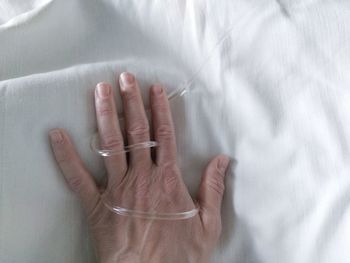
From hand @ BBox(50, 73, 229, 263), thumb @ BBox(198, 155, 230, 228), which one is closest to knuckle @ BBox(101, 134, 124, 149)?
hand @ BBox(50, 73, 229, 263)

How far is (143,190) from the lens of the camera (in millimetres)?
736

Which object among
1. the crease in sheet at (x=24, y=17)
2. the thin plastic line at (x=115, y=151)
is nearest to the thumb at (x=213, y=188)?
the thin plastic line at (x=115, y=151)

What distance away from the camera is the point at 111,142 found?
71 centimetres

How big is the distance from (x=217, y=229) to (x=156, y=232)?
0.34 feet

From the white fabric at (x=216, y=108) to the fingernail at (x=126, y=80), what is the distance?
0.02 meters

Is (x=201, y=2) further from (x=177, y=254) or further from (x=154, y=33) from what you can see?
(x=177, y=254)

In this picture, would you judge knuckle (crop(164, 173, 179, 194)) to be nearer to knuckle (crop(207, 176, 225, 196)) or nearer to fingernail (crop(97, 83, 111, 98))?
knuckle (crop(207, 176, 225, 196))

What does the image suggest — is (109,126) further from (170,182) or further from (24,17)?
(24,17)

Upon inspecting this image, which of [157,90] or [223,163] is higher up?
[157,90]

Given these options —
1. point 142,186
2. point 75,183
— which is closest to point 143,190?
point 142,186

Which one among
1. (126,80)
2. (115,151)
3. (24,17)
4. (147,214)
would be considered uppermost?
(24,17)

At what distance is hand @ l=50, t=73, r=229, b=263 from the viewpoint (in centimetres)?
72

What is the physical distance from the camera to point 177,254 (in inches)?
29.1

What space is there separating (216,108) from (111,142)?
0.18 m
